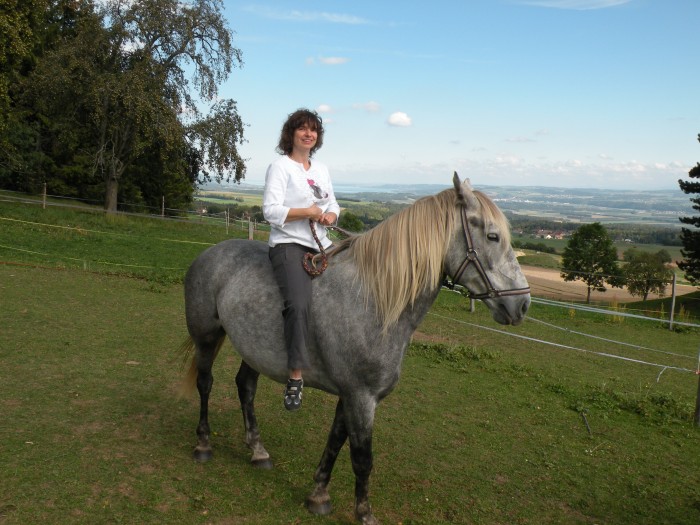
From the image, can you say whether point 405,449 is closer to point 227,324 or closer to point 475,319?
point 227,324

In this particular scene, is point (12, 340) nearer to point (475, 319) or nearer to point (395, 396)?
point (395, 396)

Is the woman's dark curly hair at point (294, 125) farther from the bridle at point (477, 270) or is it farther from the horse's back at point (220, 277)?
the bridle at point (477, 270)

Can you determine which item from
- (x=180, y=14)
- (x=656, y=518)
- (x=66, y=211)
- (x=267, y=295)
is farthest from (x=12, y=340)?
(x=180, y=14)

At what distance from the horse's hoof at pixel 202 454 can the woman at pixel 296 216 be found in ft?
4.16

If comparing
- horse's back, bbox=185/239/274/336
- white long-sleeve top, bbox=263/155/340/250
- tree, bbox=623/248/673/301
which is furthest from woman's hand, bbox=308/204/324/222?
tree, bbox=623/248/673/301

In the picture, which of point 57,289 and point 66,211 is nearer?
point 57,289

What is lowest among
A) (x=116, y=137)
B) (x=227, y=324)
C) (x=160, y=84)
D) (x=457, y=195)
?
(x=227, y=324)

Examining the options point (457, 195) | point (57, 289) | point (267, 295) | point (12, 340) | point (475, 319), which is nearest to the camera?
point (457, 195)

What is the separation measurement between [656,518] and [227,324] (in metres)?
3.57

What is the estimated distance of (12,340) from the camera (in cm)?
658

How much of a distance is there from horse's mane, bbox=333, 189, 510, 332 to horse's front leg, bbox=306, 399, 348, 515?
3.01ft

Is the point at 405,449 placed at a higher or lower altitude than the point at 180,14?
lower

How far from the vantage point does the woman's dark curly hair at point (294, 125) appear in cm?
344

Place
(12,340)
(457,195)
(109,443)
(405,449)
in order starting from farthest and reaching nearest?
(12,340) → (405,449) → (109,443) → (457,195)
